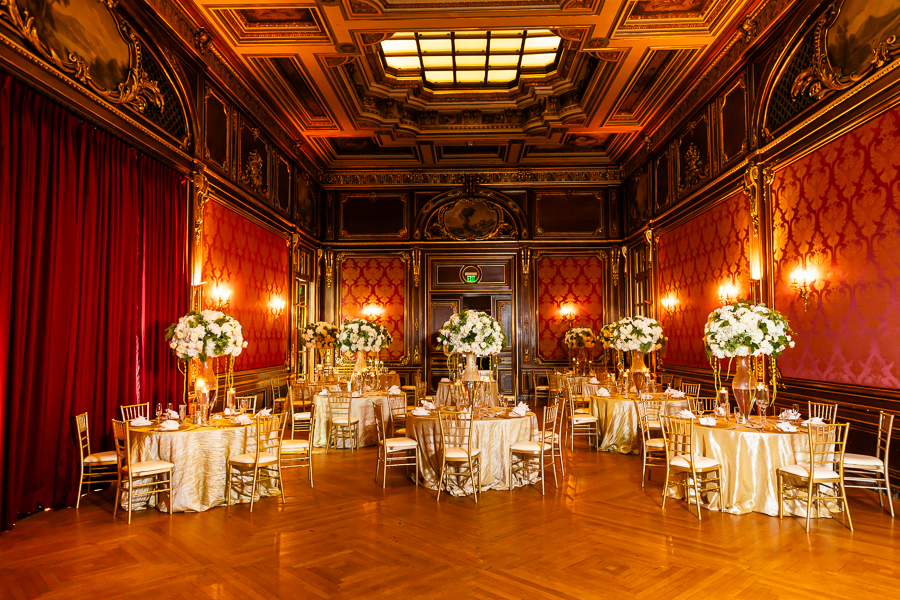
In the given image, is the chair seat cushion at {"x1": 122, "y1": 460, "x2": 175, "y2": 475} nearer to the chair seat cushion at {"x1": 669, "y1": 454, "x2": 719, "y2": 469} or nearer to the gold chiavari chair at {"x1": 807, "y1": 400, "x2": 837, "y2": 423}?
the chair seat cushion at {"x1": 669, "y1": 454, "x2": 719, "y2": 469}

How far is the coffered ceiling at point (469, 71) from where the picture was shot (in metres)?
7.49

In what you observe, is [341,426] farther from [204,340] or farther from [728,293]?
[728,293]

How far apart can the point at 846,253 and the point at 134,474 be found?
7.40m

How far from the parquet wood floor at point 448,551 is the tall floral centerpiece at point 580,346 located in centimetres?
745

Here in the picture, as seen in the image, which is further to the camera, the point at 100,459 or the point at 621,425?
the point at 621,425

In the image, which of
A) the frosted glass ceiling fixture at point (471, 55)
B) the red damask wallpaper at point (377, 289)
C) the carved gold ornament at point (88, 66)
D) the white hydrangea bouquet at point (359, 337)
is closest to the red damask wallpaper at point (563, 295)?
the red damask wallpaper at point (377, 289)

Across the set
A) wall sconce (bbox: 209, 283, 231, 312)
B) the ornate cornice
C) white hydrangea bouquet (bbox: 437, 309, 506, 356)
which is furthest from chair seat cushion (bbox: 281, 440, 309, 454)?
the ornate cornice

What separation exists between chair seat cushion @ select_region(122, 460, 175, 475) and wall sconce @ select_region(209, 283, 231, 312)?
3252mm

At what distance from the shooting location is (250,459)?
17.6 feet

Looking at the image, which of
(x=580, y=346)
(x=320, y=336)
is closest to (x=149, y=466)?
(x=320, y=336)

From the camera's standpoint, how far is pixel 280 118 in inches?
423

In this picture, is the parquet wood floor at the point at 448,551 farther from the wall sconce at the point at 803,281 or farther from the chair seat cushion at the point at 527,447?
the wall sconce at the point at 803,281

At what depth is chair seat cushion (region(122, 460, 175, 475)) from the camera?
491cm

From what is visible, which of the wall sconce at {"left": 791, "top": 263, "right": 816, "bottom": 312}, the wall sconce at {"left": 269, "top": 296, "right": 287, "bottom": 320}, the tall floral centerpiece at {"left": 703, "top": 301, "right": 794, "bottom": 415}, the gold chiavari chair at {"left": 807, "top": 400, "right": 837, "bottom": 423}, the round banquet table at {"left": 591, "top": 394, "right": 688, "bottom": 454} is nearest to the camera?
the tall floral centerpiece at {"left": 703, "top": 301, "right": 794, "bottom": 415}
